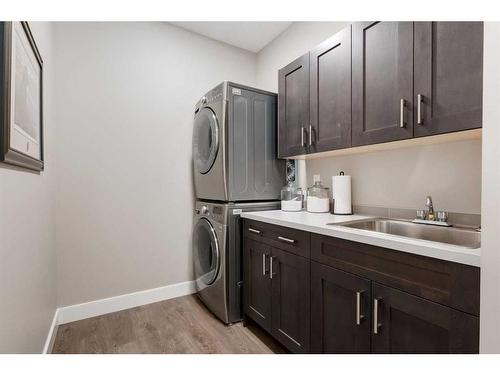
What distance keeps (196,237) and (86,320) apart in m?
1.09

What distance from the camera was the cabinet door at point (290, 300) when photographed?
1450 millimetres

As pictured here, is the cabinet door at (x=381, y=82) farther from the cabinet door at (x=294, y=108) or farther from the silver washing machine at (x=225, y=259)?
the silver washing machine at (x=225, y=259)

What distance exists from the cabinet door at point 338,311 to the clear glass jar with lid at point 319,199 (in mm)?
715

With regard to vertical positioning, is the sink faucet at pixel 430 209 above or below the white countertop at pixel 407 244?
above

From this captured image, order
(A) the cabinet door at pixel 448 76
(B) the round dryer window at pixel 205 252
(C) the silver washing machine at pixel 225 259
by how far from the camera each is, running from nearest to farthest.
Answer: (A) the cabinet door at pixel 448 76, (C) the silver washing machine at pixel 225 259, (B) the round dryer window at pixel 205 252

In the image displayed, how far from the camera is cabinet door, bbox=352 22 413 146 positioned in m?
1.28

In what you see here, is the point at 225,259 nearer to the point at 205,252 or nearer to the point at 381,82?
the point at 205,252

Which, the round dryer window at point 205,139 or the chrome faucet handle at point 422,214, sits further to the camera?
the round dryer window at point 205,139

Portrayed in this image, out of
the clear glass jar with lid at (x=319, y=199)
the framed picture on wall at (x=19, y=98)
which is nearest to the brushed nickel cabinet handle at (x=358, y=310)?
the clear glass jar with lid at (x=319, y=199)

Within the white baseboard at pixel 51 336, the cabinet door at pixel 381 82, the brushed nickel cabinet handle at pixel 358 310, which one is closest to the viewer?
the brushed nickel cabinet handle at pixel 358 310

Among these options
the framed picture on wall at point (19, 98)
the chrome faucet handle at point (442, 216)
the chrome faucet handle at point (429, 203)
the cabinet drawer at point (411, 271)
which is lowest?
the cabinet drawer at point (411, 271)

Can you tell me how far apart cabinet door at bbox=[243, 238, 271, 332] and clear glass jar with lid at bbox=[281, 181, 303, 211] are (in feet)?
1.44

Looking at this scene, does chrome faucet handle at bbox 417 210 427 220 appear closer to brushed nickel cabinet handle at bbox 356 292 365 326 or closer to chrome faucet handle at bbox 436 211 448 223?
chrome faucet handle at bbox 436 211 448 223
